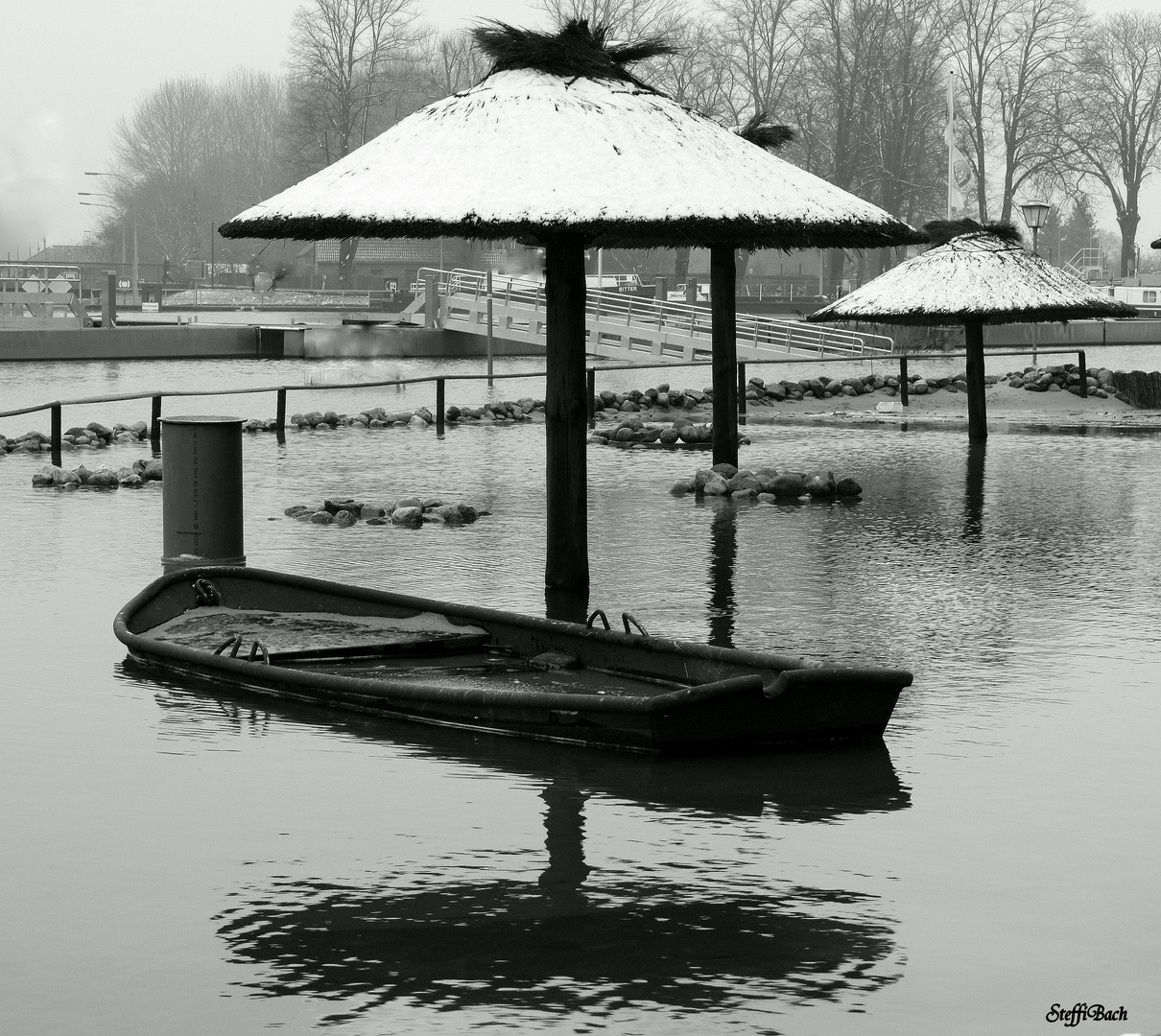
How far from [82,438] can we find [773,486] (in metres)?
9.88

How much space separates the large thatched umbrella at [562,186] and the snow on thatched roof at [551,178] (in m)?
0.01

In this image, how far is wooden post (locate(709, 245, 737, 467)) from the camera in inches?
649

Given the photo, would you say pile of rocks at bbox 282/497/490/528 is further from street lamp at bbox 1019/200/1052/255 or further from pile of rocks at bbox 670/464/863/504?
street lamp at bbox 1019/200/1052/255

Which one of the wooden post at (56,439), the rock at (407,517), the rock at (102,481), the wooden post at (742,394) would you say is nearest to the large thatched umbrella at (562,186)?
the rock at (407,517)

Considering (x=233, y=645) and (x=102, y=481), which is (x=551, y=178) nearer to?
(x=233, y=645)

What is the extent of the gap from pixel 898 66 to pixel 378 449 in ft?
178

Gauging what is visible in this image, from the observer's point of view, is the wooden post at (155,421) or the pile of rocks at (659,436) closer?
the wooden post at (155,421)

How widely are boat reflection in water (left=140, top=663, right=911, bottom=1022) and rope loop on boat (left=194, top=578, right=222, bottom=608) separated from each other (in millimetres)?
3544

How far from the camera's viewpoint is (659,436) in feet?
73.4

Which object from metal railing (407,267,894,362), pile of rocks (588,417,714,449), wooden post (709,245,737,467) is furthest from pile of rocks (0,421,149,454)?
metal railing (407,267,894,362)

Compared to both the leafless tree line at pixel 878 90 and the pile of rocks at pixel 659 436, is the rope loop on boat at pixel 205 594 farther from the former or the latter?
the leafless tree line at pixel 878 90

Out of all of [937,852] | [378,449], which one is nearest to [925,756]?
[937,852]

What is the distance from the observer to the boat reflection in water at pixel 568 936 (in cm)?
420

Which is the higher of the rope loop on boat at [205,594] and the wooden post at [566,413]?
the wooden post at [566,413]
